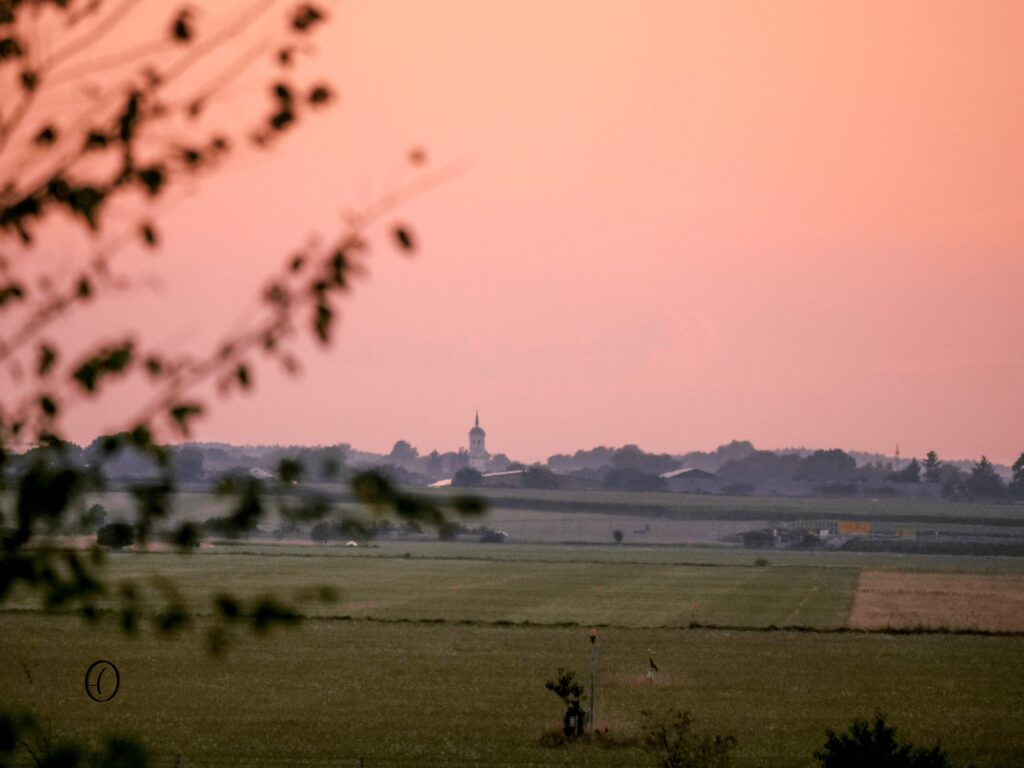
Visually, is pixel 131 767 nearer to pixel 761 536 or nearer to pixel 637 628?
pixel 637 628

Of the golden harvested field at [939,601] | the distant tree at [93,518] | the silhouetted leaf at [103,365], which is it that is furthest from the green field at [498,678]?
the golden harvested field at [939,601]

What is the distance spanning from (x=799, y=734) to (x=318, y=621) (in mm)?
32837

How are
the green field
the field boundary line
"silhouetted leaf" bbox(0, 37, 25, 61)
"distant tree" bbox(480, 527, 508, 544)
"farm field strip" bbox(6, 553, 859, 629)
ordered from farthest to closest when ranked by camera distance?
"distant tree" bbox(480, 527, 508, 544)
"farm field strip" bbox(6, 553, 859, 629)
the field boundary line
the green field
"silhouetted leaf" bbox(0, 37, 25, 61)

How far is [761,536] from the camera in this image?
16375 cm

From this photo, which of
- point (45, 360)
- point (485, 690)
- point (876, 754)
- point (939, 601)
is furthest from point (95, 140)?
point (939, 601)

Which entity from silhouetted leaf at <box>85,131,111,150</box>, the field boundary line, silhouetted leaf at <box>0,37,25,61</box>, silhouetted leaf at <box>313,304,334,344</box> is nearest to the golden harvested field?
the field boundary line

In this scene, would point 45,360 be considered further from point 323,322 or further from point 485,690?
point 485,690

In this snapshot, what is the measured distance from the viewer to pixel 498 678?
4597cm

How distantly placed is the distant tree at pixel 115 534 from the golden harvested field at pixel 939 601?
63.2m

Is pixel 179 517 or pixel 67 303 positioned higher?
pixel 67 303

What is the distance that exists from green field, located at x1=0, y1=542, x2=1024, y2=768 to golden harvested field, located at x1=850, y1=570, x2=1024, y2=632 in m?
2.50

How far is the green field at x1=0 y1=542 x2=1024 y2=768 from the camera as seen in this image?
111ft

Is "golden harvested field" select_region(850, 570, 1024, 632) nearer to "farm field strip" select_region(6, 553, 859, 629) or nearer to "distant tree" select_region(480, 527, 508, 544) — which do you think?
"farm field strip" select_region(6, 553, 859, 629)

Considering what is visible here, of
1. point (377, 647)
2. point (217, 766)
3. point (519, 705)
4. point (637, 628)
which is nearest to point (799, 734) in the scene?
point (519, 705)
